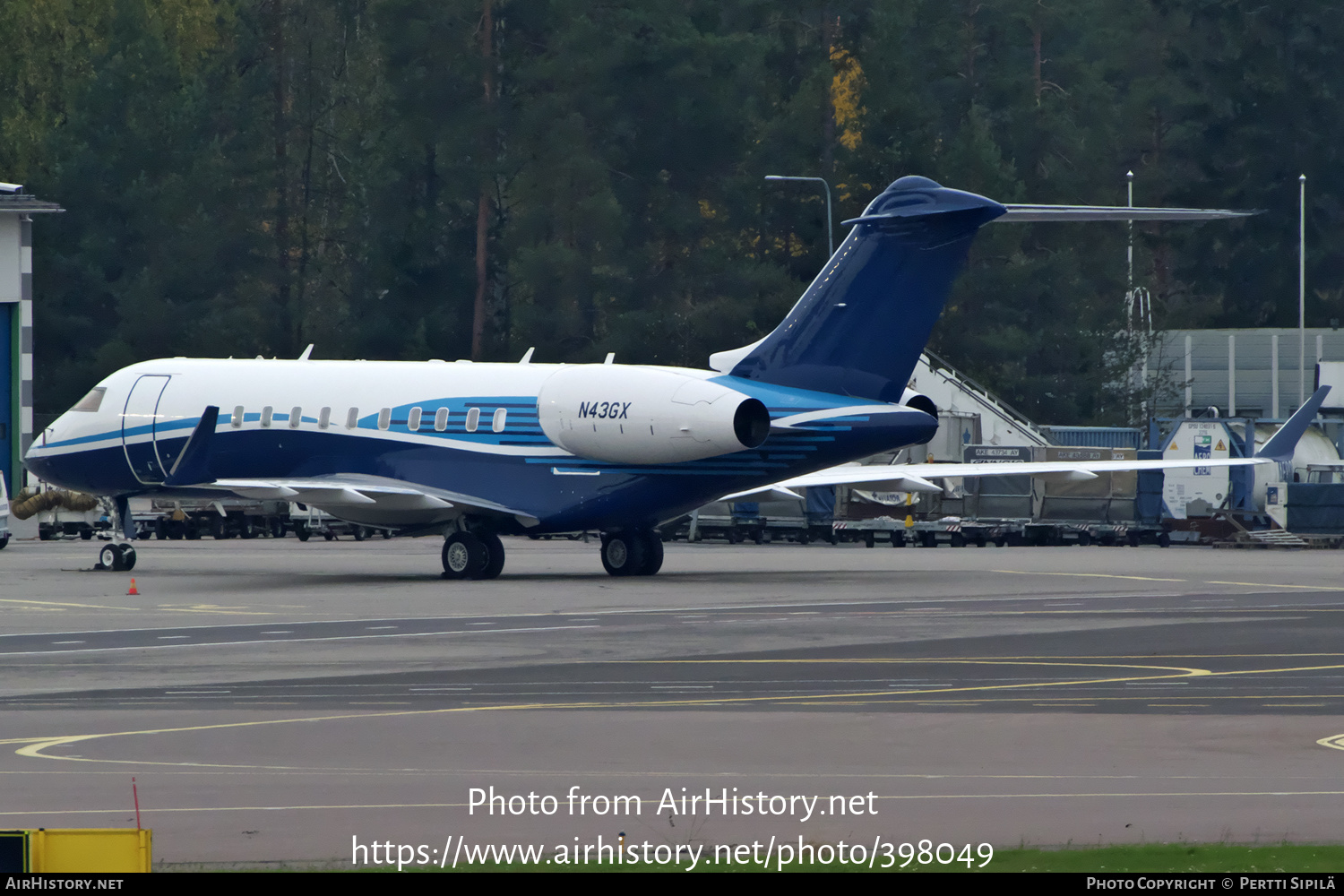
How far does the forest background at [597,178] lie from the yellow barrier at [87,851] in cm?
6789

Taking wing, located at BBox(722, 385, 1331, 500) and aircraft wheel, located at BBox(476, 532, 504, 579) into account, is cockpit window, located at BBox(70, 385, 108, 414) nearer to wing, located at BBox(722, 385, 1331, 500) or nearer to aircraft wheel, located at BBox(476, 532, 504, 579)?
aircraft wheel, located at BBox(476, 532, 504, 579)

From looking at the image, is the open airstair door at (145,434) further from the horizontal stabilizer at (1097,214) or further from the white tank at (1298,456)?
the white tank at (1298,456)

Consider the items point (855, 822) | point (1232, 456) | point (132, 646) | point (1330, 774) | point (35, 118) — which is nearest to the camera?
point (855, 822)

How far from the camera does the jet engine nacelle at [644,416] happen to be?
106ft

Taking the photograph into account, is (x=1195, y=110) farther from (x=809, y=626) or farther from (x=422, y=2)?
(x=809, y=626)

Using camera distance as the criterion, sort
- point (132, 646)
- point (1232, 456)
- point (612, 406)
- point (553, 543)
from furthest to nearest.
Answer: point (553, 543) < point (1232, 456) < point (612, 406) < point (132, 646)

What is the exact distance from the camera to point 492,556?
3625 centimetres

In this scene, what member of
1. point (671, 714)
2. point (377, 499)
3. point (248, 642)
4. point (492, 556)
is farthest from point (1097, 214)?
point (671, 714)

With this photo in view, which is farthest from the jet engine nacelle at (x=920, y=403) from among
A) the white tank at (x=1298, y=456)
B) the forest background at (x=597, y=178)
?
the forest background at (x=597, y=178)

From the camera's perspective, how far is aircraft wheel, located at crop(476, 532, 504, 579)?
1427 inches

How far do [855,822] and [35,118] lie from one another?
85895 mm

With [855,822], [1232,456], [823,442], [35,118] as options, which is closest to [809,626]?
[823,442]

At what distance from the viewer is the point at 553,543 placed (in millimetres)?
56531

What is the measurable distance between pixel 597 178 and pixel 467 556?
46.0 metres
